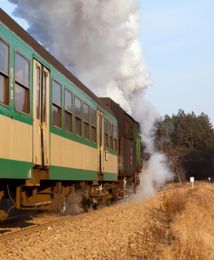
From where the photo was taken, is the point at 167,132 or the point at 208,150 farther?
the point at 167,132

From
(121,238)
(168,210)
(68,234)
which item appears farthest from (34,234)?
(168,210)

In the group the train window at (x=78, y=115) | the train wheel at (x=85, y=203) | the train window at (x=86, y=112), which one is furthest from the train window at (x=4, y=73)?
the train wheel at (x=85, y=203)

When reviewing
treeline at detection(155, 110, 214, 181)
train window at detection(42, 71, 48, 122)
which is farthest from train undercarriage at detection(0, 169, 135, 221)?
treeline at detection(155, 110, 214, 181)

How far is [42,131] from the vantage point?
11391mm

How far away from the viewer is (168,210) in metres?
18.0

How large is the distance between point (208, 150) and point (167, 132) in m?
9.19

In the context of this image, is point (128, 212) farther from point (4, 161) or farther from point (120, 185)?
point (4, 161)

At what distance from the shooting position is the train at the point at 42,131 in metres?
9.45

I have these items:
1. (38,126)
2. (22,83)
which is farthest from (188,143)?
(22,83)

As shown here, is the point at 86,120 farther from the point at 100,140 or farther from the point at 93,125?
the point at 100,140

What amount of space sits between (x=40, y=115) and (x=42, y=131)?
31 centimetres

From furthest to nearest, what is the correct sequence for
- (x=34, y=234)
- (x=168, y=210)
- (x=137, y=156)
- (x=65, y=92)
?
(x=137, y=156) < (x=168, y=210) < (x=65, y=92) < (x=34, y=234)

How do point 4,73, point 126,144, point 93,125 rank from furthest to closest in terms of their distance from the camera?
1. point 126,144
2. point 93,125
3. point 4,73

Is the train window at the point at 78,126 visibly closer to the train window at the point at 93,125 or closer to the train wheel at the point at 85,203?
the train window at the point at 93,125
